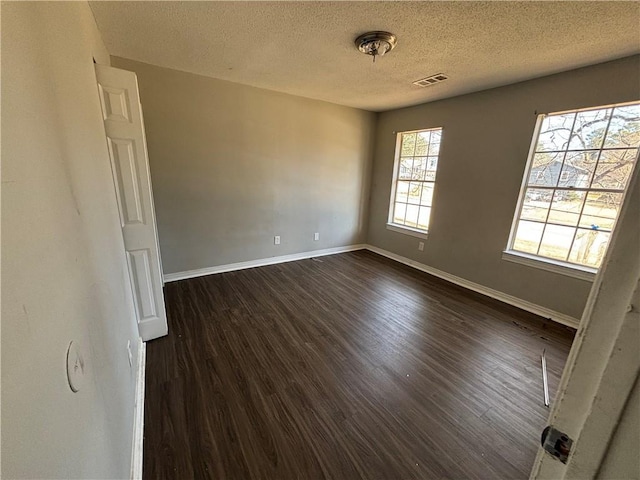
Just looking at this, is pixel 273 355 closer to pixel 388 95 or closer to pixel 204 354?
pixel 204 354

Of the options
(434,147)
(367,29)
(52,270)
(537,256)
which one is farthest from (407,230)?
(52,270)

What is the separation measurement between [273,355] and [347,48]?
2.60 m

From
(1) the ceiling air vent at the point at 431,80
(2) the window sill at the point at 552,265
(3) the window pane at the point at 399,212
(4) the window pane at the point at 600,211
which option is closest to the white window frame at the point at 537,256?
(2) the window sill at the point at 552,265

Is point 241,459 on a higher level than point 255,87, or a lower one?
lower

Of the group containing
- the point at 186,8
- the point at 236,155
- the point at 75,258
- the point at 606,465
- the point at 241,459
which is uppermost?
the point at 186,8

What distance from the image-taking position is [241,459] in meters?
1.36

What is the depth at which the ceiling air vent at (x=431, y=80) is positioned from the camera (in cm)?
272

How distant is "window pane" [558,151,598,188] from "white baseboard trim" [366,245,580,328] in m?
1.31

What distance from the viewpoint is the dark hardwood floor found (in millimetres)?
1378

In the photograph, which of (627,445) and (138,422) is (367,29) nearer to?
(627,445)

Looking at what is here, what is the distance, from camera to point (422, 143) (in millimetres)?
4031

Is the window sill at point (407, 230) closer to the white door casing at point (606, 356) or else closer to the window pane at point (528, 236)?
the window pane at point (528, 236)

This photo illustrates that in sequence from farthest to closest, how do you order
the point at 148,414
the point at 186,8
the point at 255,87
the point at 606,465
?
the point at 255,87, the point at 186,8, the point at 148,414, the point at 606,465

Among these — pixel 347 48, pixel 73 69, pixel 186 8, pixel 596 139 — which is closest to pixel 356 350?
pixel 73 69
